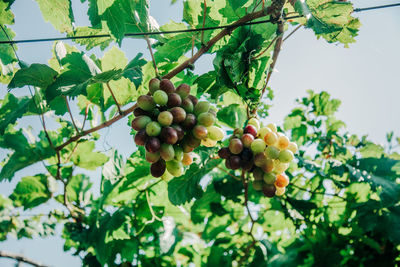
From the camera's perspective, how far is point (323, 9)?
133 cm

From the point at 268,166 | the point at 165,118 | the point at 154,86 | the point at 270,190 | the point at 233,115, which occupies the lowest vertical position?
the point at 270,190

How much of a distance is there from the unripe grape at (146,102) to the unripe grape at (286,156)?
787mm

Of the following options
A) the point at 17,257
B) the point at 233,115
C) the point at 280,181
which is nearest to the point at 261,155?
the point at 280,181

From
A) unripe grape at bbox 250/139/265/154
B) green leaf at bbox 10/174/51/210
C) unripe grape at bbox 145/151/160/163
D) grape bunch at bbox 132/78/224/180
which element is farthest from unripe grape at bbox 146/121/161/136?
green leaf at bbox 10/174/51/210

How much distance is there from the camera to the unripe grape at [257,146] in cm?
152

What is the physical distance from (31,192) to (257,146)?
91.1 inches

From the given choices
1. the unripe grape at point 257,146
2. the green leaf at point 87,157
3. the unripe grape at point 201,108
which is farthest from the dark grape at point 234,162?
the green leaf at point 87,157

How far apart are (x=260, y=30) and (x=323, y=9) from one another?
0.33 metres

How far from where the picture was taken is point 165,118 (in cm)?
123

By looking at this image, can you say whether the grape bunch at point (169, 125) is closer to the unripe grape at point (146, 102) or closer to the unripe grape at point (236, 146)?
the unripe grape at point (146, 102)

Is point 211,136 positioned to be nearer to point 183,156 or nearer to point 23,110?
point 183,156

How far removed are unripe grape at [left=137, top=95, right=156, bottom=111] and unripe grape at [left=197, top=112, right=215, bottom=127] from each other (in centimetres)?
25

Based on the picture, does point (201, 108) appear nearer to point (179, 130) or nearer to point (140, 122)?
point (179, 130)

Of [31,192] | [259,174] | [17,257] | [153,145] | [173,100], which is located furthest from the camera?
[17,257]
